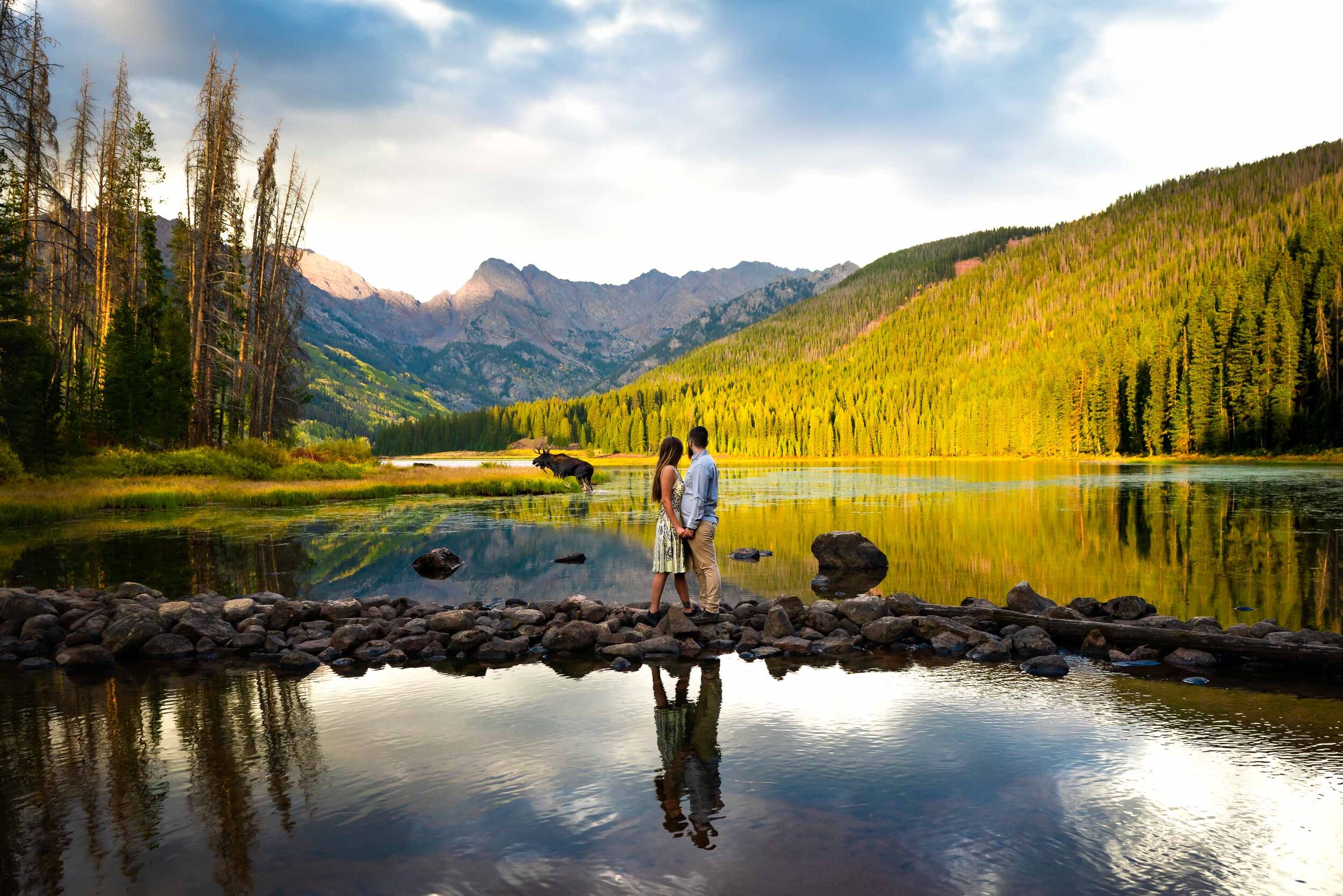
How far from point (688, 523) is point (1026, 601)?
21.9ft

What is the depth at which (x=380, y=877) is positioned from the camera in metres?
5.09

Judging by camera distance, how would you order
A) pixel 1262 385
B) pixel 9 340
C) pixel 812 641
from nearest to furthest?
pixel 812 641, pixel 9 340, pixel 1262 385

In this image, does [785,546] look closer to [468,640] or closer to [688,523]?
[688,523]

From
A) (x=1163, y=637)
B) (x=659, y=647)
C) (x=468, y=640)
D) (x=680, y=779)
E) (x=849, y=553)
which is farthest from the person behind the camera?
(x=849, y=553)

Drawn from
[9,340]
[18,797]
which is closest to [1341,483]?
[18,797]

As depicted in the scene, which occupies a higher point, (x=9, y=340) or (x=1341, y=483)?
(x=9, y=340)

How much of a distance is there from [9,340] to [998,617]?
33.9 meters

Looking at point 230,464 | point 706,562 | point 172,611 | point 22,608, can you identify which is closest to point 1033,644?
point 706,562

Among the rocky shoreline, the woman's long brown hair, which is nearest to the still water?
the rocky shoreline

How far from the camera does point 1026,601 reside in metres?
13.7

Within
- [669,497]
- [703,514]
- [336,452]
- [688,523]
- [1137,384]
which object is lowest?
[688,523]

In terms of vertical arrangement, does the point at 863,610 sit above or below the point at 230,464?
below

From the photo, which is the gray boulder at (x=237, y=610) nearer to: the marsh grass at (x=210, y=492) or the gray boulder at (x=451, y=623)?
the gray boulder at (x=451, y=623)

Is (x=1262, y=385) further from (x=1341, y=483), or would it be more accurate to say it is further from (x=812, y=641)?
(x=812, y=641)
